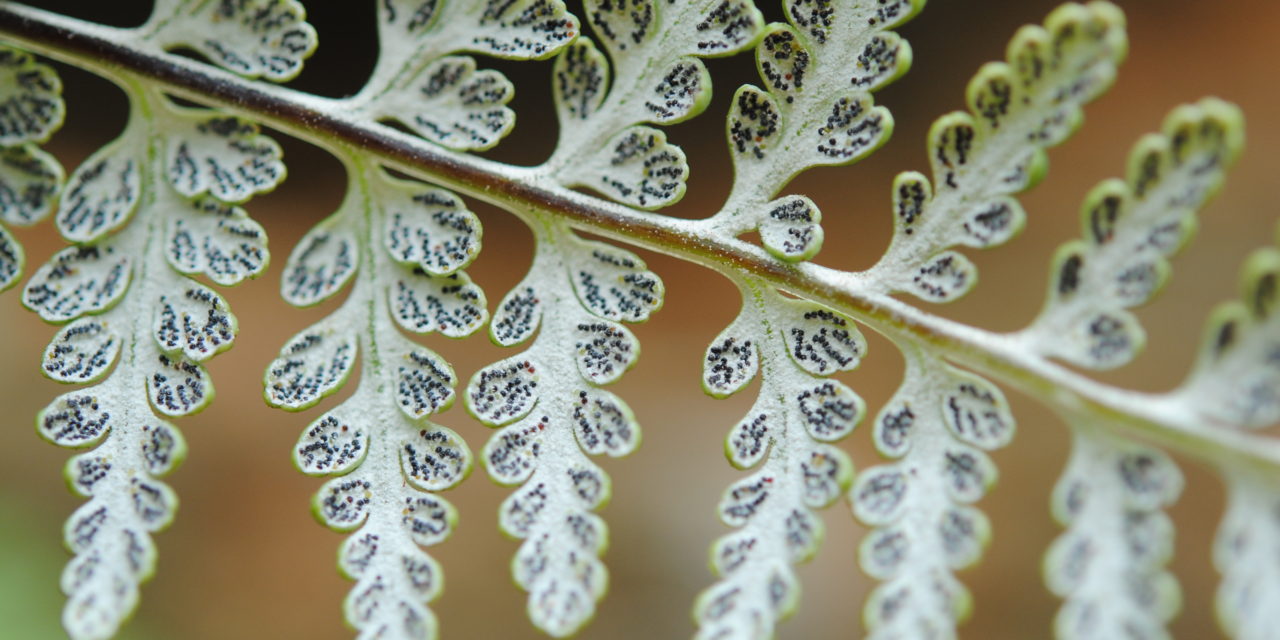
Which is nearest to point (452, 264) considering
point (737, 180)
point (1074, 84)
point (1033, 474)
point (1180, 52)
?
point (737, 180)

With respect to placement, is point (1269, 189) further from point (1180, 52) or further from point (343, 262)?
point (343, 262)

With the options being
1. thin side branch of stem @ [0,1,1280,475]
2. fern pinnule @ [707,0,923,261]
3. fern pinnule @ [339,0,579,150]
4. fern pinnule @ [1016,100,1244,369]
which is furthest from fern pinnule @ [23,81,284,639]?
fern pinnule @ [1016,100,1244,369]

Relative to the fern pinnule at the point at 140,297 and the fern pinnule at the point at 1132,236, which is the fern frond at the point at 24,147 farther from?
the fern pinnule at the point at 1132,236

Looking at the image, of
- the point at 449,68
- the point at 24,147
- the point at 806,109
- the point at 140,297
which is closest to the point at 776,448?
the point at 806,109

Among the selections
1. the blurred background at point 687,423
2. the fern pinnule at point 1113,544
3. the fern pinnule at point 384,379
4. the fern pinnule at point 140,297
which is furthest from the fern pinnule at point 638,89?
the blurred background at point 687,423

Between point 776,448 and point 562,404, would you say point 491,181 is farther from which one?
point 776,448

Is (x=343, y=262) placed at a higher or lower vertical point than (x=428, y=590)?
higher
